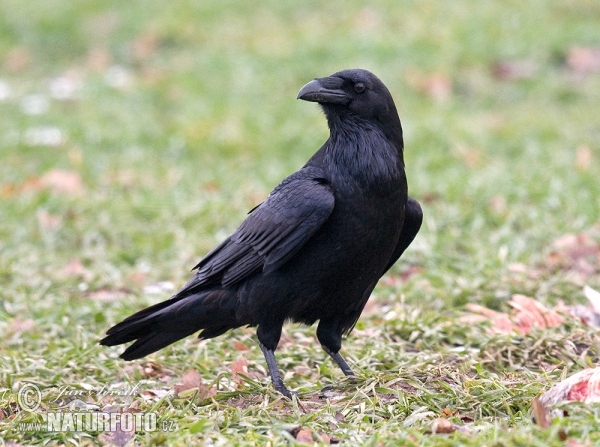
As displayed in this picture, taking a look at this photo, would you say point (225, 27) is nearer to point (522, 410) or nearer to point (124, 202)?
point (124, 202)

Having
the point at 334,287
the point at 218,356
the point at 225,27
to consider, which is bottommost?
the point at 218,356

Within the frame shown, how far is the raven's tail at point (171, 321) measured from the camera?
13.8 feet

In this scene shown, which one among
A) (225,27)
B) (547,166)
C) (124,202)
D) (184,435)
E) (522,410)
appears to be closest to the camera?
(184,435)

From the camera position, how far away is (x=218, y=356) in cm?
465

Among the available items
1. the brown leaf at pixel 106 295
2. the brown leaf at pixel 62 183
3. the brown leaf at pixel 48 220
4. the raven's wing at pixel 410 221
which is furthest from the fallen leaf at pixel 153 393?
the brown leaf at pixel 62 183

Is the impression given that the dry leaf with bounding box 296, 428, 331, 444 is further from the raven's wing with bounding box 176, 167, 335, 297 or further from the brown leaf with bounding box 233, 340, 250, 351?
the brown leaf with bounding box 233, 340, 250, 351

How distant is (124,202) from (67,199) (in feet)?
1.55

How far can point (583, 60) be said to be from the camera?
1073 cm

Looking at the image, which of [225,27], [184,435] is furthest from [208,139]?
[184,435]

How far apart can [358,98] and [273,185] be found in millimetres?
3449

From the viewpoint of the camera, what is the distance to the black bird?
3879mm

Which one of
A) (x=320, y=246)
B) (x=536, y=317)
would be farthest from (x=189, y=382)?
(x=536, y=317)

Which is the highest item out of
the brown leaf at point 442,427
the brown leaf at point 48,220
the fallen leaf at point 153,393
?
the brown leaf at point 48,220

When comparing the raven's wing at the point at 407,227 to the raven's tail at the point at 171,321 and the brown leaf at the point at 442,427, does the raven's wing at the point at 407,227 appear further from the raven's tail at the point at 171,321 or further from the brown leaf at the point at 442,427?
the brown leaf at the point at 442,427
